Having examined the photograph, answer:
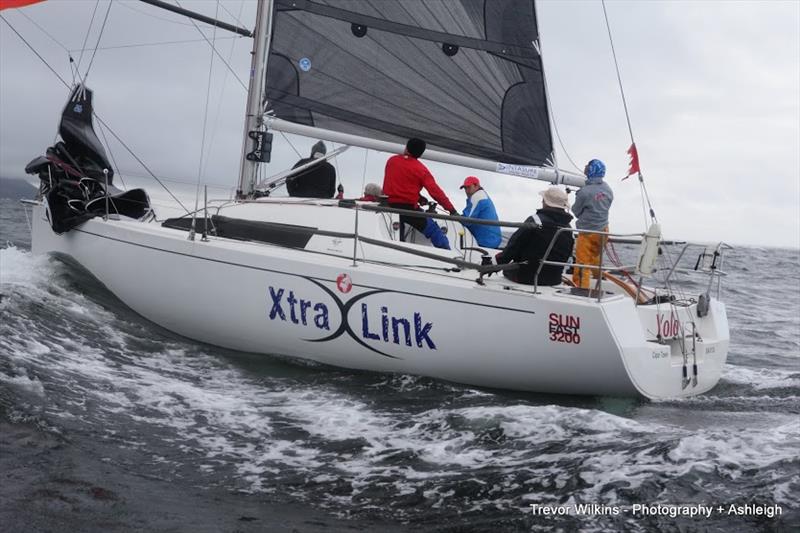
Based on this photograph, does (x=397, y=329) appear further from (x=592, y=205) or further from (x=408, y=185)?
(x=592, y=205)

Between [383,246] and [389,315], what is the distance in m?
0.58

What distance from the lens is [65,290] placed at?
263 inches

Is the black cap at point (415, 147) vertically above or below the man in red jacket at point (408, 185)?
above

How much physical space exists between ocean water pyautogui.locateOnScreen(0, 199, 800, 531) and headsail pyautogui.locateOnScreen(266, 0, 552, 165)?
8.63 ft

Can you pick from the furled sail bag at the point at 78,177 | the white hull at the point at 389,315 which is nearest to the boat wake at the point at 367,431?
the white hull at the point at 389,315

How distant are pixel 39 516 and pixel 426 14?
225 inches

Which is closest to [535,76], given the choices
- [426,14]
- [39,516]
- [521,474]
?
[426,14]

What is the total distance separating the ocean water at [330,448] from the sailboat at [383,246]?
25cm

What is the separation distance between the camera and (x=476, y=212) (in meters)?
7.09

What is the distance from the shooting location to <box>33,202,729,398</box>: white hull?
5.06 metres

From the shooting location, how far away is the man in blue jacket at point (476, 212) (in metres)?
7.12

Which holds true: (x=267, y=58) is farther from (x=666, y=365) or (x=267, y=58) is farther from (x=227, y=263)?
(x=666, y=365)

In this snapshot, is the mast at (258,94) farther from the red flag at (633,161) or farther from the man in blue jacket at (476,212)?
the red flag at (633,161)

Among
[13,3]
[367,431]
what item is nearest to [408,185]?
[367,431]
